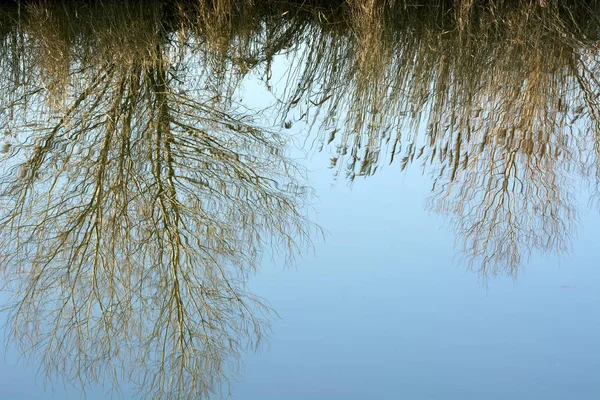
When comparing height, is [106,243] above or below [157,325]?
above

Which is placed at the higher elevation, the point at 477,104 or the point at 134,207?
the point at 477,104

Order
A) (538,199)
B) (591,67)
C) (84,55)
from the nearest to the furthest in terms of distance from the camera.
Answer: (538,199) → (591,67) → (84,55)

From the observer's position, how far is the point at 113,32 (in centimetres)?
450

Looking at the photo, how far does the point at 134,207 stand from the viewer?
3133 millimetres

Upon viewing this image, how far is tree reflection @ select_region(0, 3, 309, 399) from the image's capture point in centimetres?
253

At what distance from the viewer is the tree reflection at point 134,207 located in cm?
253

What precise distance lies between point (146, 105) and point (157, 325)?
1441 mm

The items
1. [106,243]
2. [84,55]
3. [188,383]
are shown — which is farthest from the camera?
[84,55]

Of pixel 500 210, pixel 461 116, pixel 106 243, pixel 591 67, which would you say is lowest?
pixel 106 243

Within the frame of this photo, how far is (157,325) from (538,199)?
1600 millimetres

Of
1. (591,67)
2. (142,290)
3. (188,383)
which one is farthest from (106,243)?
(591,67)

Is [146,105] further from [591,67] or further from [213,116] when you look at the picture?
[591,67]

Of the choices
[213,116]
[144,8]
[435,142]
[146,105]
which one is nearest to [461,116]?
[435,142]

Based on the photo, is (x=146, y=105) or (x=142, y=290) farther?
(x=146, y=105)
